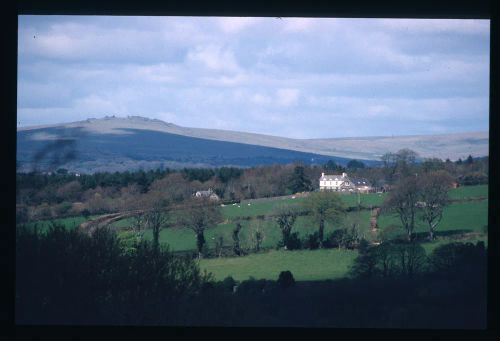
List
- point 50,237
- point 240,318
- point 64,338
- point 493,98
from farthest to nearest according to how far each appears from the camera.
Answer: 1. point 50,237
2. point 240,318
3. point 64,338
4. point 493,98

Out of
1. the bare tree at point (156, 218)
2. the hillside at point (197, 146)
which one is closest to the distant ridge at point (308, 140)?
the hillside at point (197, 146)

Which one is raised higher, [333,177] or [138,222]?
[333,177]

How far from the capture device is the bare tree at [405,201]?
541 cm

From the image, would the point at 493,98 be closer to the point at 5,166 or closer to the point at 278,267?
the point at 278,267

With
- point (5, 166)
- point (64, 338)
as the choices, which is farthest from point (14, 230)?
point (64, 338)

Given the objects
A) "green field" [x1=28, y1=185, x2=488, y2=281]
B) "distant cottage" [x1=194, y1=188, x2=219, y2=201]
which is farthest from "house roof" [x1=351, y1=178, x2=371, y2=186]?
"distant cottage" [x1=194, y1=188, x2=219, y2=201]

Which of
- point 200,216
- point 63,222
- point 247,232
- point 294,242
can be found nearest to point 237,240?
point 247,232

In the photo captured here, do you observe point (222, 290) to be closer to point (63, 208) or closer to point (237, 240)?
point (237, 240)

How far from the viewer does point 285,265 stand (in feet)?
16.9

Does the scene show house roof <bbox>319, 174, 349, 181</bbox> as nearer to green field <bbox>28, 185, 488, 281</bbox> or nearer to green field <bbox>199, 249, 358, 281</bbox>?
green field <bbox>28, 185, 488, 281</bbox>

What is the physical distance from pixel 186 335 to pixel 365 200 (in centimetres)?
211

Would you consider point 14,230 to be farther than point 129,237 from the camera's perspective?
No

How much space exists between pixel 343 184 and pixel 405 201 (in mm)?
581

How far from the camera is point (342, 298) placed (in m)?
5.01
